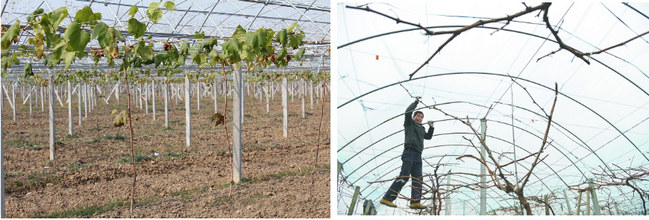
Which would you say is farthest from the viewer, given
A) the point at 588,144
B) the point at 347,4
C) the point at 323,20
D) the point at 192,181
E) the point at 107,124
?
the point at 107,124

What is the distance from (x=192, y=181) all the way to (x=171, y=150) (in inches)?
109

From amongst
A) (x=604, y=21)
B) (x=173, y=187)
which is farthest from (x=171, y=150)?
(x=604, y=21)

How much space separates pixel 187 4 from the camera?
8922 millimetres

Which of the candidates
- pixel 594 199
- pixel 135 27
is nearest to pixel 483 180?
pixel 594 199

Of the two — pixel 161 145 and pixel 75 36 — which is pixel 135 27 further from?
pixel 161 145

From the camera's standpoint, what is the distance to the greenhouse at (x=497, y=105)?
3.39m

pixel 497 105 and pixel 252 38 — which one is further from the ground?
pixel 252 38

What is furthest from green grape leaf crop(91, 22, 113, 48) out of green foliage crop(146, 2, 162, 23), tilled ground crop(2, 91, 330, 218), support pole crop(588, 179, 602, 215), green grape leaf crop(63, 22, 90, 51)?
support pole crop(588, 179, 602, 215)

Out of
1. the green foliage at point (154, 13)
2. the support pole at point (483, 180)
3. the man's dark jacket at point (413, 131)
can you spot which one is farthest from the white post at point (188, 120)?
the support pole at point (483, 180)

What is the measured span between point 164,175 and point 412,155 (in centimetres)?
434

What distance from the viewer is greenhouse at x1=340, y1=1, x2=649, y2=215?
11.1 ft

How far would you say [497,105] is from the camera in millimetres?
3580

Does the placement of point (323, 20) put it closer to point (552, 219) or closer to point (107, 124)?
point (107, 124)

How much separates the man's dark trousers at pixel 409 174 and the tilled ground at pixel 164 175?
1.52m
